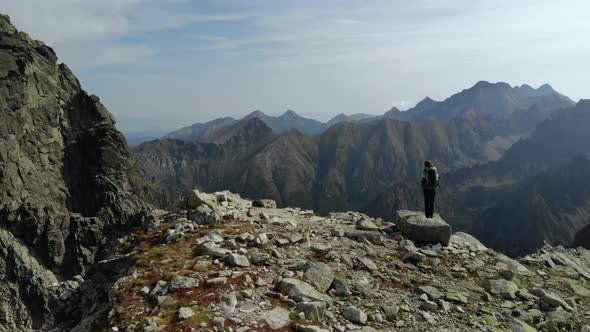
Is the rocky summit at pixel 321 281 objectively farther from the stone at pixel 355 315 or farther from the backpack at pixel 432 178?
the backpack at pixel 432 178

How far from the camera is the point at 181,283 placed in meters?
13.9

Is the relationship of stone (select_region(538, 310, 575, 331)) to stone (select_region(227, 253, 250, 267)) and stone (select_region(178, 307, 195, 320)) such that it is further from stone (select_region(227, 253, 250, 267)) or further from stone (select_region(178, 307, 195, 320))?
stone (select_region(178, 307, 195, 320))

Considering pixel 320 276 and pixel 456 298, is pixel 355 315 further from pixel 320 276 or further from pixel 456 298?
pixel 456 298

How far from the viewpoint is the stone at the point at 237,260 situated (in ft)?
51.0

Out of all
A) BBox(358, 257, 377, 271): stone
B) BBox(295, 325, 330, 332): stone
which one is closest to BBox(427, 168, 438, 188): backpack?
BBox(358, 257, 377, 271): stone

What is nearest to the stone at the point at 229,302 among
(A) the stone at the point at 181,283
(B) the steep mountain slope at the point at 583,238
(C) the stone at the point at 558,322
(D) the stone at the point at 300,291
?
(A) the stone at the point at 181,283

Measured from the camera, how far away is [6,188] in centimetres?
13062

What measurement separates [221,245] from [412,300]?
8.49m

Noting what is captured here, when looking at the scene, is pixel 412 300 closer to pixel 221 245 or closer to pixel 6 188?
pixel 221 245

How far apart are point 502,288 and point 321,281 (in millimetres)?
8691

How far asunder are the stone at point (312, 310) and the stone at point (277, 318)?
1.77 ft

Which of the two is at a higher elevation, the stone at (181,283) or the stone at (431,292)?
the stone at (181,283)

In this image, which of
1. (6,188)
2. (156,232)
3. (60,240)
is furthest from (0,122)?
(156,232)

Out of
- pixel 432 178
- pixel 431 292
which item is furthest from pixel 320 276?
pixel 432 178
